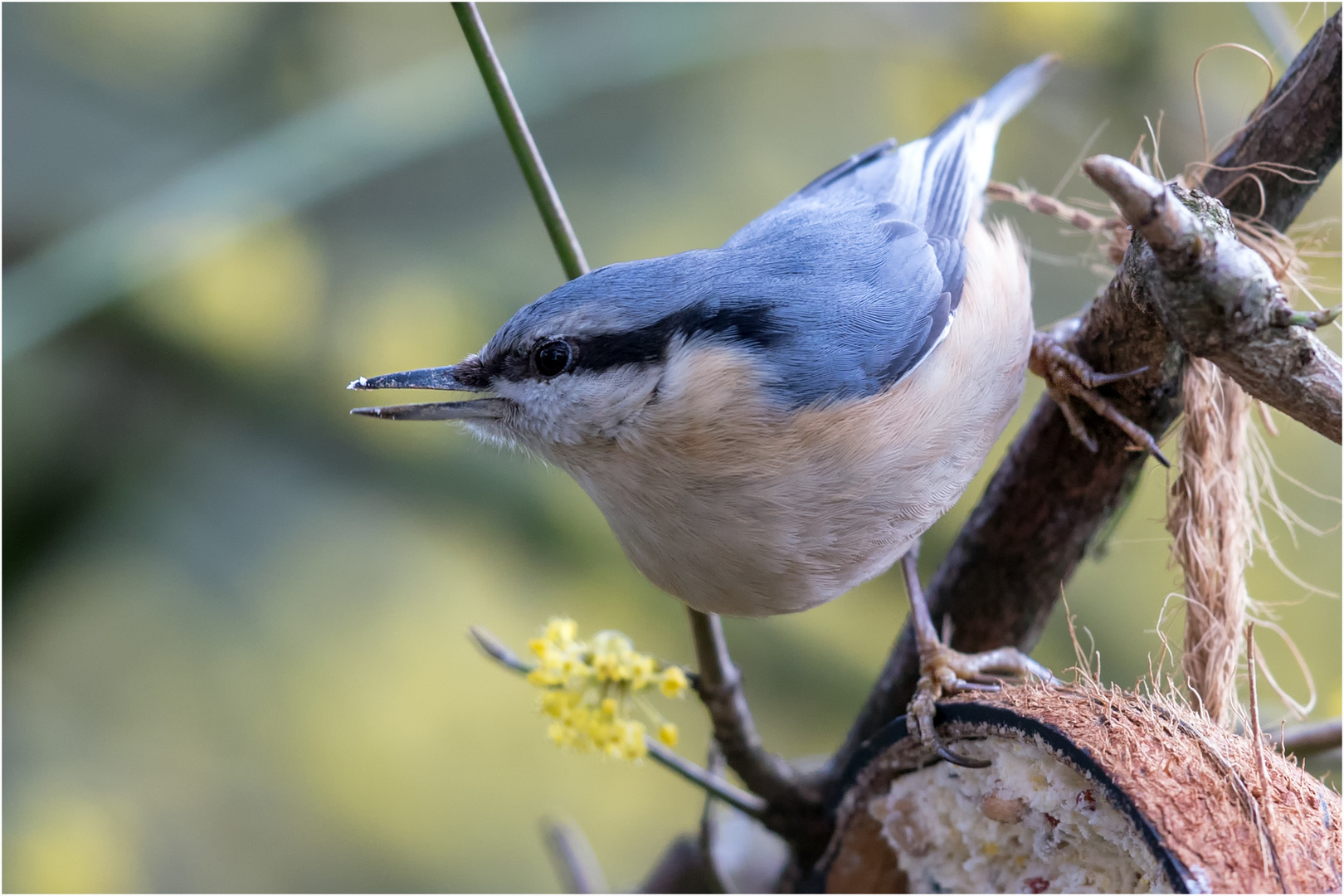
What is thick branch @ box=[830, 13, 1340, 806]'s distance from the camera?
853mm

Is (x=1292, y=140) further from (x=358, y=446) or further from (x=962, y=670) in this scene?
(x=358, y=446)

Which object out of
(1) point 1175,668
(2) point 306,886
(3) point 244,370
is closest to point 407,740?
(2) point 306,886

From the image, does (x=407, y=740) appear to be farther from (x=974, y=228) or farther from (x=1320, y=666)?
(x=1320, y=666)

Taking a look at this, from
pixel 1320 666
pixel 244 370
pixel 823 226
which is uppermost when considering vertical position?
pixel 823 226

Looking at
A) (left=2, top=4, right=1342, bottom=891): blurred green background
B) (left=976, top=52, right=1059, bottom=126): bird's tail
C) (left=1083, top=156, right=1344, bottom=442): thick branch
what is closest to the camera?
(left=1083, top=156, right=1344, bottom=442): thick branch

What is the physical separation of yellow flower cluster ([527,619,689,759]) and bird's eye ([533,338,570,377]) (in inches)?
9.8

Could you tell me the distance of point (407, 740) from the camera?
74.8 inches

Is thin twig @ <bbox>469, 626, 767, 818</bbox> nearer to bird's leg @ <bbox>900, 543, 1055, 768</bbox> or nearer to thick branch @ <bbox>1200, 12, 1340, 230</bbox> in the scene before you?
bird's leg @ <bbox>900, 543, 1055, 768</bbox>

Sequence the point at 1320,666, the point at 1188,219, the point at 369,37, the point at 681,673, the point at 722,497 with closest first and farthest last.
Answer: the point at 1188,219, the point at 722,497, the point at 681,673, the point at 1320,666, the point at 369,37

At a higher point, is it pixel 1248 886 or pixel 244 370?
pixel 244 370

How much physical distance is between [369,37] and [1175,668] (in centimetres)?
183

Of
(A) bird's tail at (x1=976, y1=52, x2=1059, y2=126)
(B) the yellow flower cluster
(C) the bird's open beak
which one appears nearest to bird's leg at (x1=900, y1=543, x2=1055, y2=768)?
(B) the yellow flower cluster

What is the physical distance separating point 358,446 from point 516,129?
51.6 inches

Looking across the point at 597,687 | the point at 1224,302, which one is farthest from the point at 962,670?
the point at 1224,302
